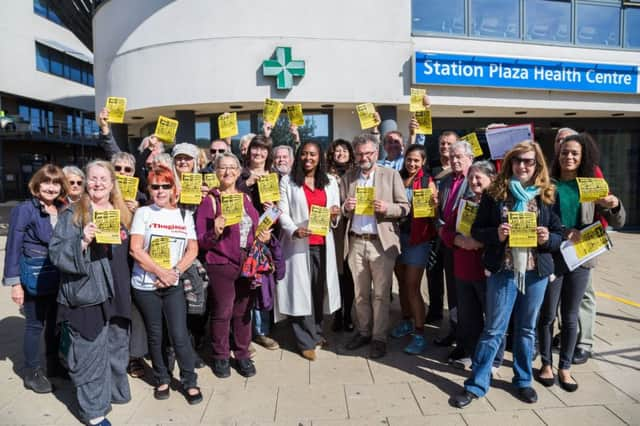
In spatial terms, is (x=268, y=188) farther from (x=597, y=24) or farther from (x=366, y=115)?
(x=597, y=24)

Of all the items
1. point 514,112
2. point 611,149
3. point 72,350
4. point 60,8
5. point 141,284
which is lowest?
point 72,350

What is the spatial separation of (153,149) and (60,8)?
47.7ft

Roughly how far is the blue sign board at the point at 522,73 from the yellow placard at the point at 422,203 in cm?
627

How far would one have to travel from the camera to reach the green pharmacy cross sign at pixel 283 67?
9078 mm

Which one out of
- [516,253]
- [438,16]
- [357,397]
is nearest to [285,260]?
[357,397]

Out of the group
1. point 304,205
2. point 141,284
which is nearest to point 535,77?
point 304,205

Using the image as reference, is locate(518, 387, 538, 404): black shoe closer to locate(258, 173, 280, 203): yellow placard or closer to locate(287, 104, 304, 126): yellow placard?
locate(258, 173, 280, 203): yellow placard

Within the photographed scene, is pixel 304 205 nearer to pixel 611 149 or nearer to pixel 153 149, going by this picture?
pixel 153 149

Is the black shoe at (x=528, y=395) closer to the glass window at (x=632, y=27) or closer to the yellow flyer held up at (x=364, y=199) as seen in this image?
the yellow flyer held up at (x=364, y=199)

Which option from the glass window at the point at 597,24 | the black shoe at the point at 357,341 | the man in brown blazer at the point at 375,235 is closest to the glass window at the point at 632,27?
the glass window at the point at 597,24

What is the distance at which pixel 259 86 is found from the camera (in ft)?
30.5

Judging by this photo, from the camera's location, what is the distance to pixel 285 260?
4109mm

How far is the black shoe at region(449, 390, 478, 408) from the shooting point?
10.5 ft

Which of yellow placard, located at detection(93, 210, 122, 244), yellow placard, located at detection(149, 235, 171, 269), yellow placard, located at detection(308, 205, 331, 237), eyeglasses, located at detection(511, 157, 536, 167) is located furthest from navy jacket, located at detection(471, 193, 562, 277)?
yellow placard, located at detection(93, 210, 122, 244)
